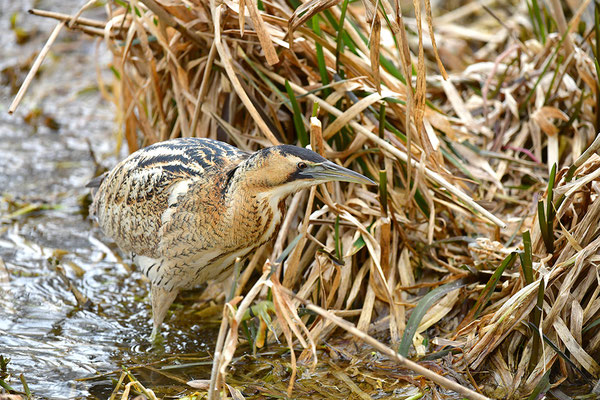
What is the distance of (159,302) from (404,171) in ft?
4.12

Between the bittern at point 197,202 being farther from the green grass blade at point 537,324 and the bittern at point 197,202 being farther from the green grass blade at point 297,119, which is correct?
the green grass blade at point 537,324

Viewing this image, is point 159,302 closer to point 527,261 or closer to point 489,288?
point 489,288

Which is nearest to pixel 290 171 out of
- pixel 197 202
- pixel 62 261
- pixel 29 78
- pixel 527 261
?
pixel 197 202

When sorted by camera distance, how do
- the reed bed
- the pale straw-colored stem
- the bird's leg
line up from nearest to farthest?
the reed bed → the pale straw-colored stem → the bird's leg

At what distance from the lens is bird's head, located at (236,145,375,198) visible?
8.45 ft

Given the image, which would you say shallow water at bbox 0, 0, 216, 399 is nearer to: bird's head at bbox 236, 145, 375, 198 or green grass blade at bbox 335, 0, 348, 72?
bird's head at bbox 236, 145, 375, 198

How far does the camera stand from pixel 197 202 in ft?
9.60

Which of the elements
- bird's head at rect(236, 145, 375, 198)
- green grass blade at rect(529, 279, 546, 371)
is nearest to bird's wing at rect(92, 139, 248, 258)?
bird's head at rect(236, 145, 375, 198)

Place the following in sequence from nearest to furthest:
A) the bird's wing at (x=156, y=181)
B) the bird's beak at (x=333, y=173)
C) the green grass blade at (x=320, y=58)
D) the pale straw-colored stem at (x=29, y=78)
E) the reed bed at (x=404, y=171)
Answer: the bird's beak at (x=333, y=173) → the reed bed at (x=404, y=171) → the pale straw-colored stem at (x=29, y=78) → the bird's wing at (x=156, y=181) → the green grass blade at (x=320, y=58)

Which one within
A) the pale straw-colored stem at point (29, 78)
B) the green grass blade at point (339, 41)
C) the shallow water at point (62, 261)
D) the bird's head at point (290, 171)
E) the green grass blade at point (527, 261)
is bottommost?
the shallow water at point (62, 261)

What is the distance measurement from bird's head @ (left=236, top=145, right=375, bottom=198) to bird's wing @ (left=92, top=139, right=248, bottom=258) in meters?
0.28

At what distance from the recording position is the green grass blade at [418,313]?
2.59 m

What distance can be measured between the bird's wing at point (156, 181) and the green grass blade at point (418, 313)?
916 mm

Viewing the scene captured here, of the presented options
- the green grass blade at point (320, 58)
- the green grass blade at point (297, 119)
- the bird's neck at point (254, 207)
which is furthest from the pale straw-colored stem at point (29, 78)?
the green grass blade at point (320, 58)
